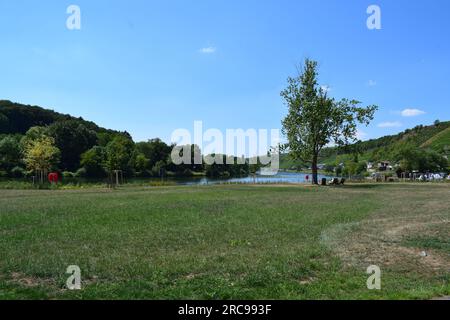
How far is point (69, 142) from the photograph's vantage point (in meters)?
103

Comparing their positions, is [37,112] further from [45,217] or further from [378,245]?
[378,245]

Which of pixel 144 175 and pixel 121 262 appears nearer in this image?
pixel 121 262

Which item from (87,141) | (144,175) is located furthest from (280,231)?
(87,141)

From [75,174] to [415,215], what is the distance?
89.2 meters

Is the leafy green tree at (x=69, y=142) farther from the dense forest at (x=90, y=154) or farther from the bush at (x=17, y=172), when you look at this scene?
the bush at (x=17, y=172)

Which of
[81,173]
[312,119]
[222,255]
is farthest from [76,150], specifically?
[222,255]

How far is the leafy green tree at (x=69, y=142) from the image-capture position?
10206 centimetres

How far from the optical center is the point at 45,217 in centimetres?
1530

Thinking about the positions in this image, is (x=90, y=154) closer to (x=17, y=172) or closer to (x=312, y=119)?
(x=17, y=172)

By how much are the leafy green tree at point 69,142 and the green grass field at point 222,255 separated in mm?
92831

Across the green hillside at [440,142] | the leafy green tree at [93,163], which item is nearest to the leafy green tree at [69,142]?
the leafy green tree at [93,163]

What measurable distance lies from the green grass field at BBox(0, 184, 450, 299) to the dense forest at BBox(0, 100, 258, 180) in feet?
156

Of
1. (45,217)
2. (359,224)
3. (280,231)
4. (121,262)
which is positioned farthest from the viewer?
(45,217)

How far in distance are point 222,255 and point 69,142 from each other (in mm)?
102165
